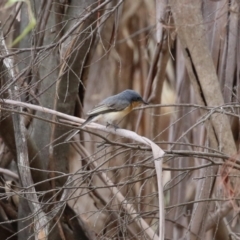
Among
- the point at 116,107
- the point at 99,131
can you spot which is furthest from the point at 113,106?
the point at 99,131

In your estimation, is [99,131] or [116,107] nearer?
[116,107]

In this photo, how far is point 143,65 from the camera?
6293 millimetres

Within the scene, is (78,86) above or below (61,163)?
above

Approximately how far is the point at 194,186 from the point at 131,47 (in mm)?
1759

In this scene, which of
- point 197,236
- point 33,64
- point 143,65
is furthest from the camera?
point 143,65

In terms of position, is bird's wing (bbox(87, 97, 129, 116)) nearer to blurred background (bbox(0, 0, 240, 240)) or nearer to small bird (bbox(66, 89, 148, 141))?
small bird (bbox(66, 89, 148, 141))

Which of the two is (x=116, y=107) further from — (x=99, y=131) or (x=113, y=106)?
(x=99, y=131)

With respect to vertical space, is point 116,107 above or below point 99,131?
above

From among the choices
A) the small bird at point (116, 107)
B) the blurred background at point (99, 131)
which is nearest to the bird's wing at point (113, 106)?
the small bird at point (116, 107)

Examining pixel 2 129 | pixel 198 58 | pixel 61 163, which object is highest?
pixel 198 58

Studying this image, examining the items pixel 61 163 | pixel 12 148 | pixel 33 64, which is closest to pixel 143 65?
pixel 61 163

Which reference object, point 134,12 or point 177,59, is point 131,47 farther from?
point 177,59

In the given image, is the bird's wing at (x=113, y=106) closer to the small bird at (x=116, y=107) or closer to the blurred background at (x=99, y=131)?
the small bird at (x=116, y=107)

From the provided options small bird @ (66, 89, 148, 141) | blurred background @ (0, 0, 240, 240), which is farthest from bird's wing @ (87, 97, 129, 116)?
blurred background @ (0, 0, 240, 240)
